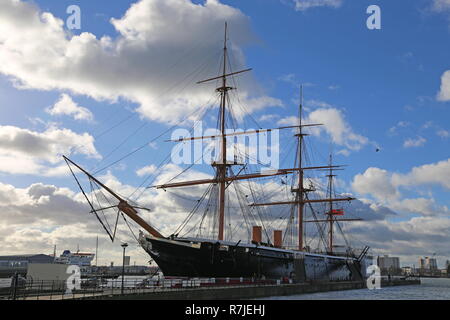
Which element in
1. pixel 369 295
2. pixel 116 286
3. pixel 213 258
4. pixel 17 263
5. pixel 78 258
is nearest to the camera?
pixel 116 286

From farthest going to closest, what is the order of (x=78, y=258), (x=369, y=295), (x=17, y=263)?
(x=78, y=258) → (x=17, y=263) → (x=369, y=295)

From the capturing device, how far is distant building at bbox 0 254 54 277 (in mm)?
98938

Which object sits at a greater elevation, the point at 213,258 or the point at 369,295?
the point at 213,258

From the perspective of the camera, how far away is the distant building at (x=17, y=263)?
3895 inches

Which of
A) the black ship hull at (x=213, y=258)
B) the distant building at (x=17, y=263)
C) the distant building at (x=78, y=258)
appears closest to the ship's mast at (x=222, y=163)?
the black ship hull at (x=213, y=258)

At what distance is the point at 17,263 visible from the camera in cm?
11100

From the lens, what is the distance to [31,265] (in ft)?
134

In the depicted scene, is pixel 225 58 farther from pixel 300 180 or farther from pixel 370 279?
pixel 370 279

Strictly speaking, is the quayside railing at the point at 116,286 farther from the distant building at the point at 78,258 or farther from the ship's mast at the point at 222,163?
the distant building at the point at 78,258

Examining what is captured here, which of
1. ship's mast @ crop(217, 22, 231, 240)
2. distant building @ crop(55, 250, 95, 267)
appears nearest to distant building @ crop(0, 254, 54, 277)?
distant building @ crop(55, 250, 95, 267)

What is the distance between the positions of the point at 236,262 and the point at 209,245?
4.23m

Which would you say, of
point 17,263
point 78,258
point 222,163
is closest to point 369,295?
point 222,163

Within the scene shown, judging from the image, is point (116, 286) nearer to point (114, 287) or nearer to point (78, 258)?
point (114, 287)
